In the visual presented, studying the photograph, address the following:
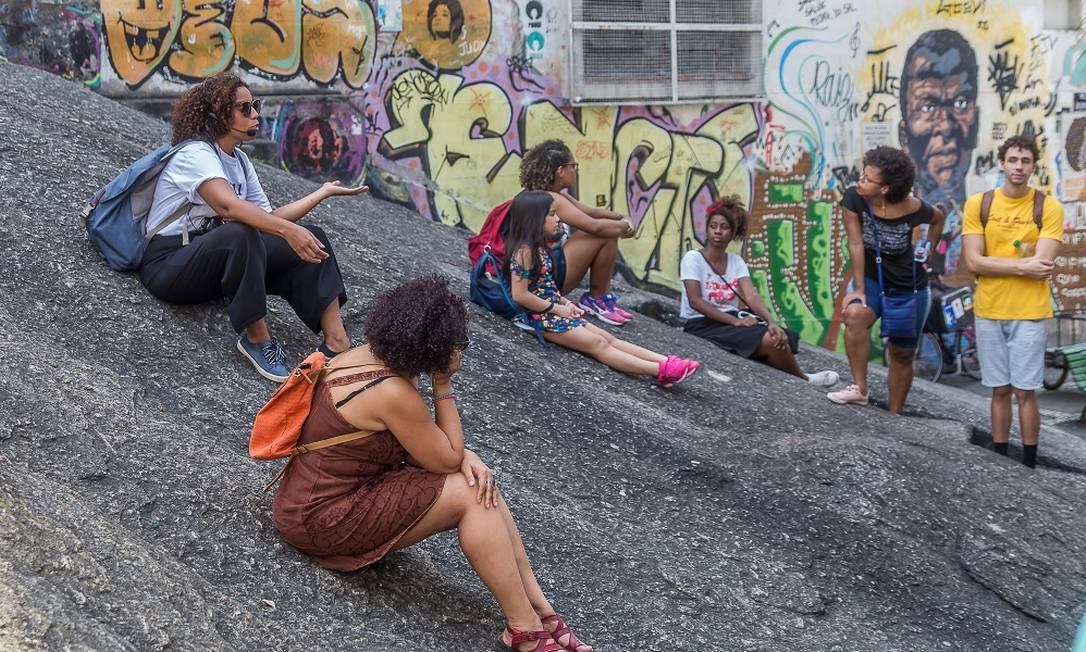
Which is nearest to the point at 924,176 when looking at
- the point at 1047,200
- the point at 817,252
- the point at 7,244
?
the point at 817,252

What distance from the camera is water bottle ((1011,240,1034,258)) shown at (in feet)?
21.9

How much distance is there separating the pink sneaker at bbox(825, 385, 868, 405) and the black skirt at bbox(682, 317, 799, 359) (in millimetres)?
741

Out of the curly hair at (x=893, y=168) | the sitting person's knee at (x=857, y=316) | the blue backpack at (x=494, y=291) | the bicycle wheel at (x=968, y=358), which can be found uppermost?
the curly hair at (x=893, y=168)

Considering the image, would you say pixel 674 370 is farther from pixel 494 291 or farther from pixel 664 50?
pixel 664 50

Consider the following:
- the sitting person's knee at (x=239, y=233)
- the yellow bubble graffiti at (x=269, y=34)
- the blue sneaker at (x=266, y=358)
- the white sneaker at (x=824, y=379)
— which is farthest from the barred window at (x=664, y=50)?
the sitting person's knee at (x=239, y=233)

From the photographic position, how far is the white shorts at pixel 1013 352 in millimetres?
6621

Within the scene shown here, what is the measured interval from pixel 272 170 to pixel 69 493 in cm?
537

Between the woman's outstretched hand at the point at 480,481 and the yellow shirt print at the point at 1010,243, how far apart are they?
3.77 metres

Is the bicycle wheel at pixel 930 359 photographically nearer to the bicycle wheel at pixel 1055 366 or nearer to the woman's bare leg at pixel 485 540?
the bicycle wheel at pixel 1055 366

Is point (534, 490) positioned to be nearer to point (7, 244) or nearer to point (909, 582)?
point (909, 582)

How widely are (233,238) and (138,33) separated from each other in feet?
19.3

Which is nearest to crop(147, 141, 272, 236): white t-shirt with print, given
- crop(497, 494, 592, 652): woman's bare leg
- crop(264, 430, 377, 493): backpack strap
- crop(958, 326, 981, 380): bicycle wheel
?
crop(264, 430, 377, 493): backpack strap

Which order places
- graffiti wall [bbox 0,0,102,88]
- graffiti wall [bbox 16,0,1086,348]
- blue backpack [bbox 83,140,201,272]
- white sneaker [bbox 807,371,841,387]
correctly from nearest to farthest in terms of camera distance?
blue backpack [bbox 83,140,201,272], white sneaker [bbox 807,371,841,387], graffiti wall [bbox 0,0,102,88], graffiti wall [bbox 16,0,1086,348]

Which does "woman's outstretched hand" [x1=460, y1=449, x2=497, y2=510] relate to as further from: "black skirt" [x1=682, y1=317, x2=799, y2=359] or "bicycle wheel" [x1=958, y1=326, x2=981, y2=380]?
"bicycle wheel" [x1=958, y1=326, x2=981, y2=380]
